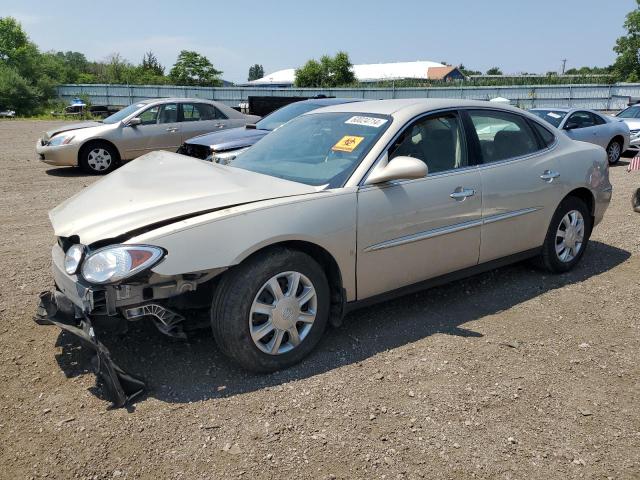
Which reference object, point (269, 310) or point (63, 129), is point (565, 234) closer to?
point (269, 310)

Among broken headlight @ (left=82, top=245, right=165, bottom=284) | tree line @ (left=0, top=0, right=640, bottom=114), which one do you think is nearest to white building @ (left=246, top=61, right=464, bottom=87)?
tree line @ (left=0, top=0, right=640, bottom=114)

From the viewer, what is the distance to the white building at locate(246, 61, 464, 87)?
8875cm

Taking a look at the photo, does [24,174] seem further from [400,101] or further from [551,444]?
[551,444]

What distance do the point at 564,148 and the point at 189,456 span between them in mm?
4179

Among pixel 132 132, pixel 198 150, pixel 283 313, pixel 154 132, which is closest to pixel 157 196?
pixel 283 313

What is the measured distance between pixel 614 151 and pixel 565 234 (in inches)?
374

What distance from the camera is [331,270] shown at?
138 inches

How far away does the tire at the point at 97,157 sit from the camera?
433 inches

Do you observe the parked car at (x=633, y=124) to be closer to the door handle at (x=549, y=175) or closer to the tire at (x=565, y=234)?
the tire at (x=565, y=234)

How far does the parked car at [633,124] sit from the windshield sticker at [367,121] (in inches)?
464

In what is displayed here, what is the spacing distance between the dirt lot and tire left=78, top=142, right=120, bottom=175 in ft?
23.1

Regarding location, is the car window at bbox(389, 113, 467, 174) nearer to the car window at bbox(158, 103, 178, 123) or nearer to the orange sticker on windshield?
the orange sticker on windshield

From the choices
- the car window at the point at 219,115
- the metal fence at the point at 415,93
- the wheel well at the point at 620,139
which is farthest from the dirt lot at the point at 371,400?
the metal fence at the point at 415,93

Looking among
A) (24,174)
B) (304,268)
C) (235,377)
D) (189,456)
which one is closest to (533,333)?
(304,268)
